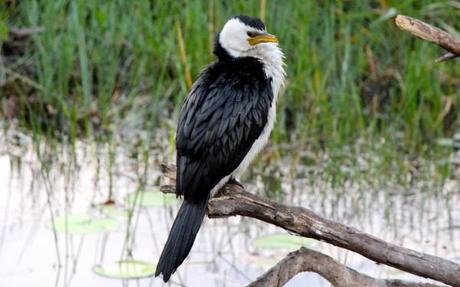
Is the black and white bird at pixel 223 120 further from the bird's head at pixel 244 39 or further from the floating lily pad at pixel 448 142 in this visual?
the floating lily pad at pixel 448 142

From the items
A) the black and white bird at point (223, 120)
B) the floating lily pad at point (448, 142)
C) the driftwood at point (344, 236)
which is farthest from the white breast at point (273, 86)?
the floating lily pad at point (448, 142)

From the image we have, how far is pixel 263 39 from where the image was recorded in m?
4.16

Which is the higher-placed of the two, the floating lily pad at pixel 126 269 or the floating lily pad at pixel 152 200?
the floating lily pad at pixel 152 200

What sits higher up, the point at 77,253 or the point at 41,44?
the point at 41,44

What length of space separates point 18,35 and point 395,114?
269 centimetres

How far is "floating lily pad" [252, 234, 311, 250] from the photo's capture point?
4.70 metres

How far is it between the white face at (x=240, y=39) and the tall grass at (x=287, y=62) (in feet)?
5.45

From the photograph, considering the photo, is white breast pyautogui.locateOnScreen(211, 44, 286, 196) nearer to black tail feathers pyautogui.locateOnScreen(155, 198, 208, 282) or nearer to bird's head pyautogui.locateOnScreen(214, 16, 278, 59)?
bird's head pyautogui.locateOnScreen(214, 16, 278, 59)

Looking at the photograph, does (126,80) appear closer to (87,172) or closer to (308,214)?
(87,172)

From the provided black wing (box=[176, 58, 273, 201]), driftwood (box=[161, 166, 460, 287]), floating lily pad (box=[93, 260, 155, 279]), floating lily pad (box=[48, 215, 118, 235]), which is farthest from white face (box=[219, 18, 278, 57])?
floating lily pad (box=[48, 215, 118, 235])

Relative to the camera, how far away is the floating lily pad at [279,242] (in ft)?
15.4

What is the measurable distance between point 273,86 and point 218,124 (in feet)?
1.15

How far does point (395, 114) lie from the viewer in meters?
6.44

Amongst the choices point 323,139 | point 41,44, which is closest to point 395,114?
point 323,139
